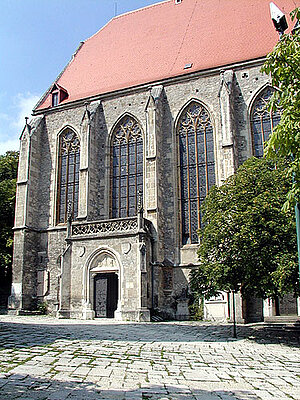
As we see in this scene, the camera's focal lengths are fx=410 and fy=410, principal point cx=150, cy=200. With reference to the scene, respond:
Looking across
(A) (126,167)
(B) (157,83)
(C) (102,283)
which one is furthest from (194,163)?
(C) (102,283)

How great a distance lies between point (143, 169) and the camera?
21391mm

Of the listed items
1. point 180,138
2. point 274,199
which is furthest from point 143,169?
point 274,199

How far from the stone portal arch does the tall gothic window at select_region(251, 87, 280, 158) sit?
8.51 m

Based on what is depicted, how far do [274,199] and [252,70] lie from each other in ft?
35.2

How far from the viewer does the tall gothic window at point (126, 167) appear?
21.5 m

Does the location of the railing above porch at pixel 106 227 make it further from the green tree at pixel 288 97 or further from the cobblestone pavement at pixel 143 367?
the green tree at pixel 288 97

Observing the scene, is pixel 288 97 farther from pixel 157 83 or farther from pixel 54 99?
pixel 54 99

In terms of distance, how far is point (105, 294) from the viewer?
60.1 feet

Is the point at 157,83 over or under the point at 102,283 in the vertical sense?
over

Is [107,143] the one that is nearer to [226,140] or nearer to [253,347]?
[226,140]

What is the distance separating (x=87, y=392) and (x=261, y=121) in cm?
1681

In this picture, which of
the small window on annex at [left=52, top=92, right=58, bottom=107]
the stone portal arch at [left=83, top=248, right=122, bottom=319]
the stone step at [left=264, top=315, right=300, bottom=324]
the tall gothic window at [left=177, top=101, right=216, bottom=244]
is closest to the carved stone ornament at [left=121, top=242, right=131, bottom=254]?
the stone portal arch at [left=83, top=248, right=122, bottom=319]

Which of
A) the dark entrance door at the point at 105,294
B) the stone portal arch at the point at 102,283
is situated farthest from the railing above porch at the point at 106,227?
A: the dark entrance door at the point at 105,294

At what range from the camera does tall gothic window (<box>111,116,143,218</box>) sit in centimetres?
2148
